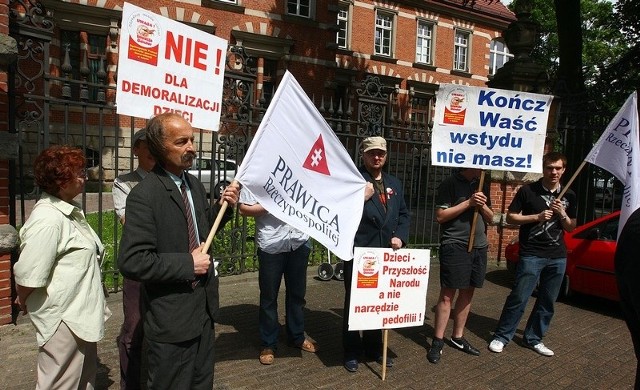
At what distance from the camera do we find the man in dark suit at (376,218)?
157 inches

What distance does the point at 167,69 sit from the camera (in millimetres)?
3848

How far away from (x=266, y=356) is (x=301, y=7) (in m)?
18.8

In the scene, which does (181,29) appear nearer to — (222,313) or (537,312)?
(222,313)

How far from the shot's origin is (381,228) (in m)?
4.02

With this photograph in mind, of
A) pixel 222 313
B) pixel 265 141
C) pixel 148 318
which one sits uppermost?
pixel 265 141

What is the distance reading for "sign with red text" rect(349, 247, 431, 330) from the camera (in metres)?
3.88

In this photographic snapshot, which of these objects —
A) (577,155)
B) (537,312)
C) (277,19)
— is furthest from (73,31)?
(537,312)

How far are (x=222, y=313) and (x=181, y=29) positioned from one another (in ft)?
10.5

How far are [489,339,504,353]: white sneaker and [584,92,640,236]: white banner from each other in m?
1.72

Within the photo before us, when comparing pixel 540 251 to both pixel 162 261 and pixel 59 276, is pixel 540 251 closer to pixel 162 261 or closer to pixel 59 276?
pixel 162 261

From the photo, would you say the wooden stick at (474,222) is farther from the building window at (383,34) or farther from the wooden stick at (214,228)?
the building window at (383,34)

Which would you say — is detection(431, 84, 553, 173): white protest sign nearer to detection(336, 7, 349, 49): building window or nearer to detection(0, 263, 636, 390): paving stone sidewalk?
detection(0, 263, 636, 390): paving stone sidewalk

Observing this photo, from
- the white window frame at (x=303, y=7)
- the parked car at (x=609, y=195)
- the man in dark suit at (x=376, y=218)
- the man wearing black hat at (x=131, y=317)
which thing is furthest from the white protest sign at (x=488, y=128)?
the white window frame at (x=303, y=7)

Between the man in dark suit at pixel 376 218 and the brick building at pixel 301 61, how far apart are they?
2.63 metres
